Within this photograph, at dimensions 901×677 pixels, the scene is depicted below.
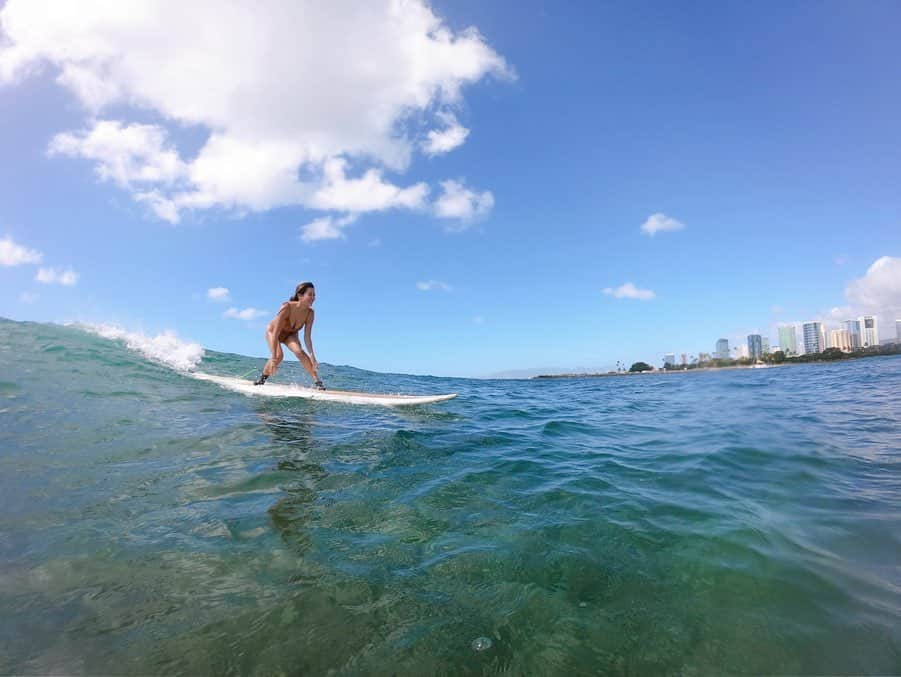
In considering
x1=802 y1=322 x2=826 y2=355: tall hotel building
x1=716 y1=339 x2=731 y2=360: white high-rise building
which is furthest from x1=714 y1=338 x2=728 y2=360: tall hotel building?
x1=802 y1=322 x2=826 y2=355: tall hotel building

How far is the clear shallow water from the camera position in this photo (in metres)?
2.17

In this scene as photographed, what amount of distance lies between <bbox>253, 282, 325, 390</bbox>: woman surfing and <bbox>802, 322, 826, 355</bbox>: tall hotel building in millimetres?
198089

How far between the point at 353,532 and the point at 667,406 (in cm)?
1308

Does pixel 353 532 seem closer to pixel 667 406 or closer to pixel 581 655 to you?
pixel 581 655

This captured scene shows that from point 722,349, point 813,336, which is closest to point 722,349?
point 722,349

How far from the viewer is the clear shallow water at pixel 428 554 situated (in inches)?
85.6

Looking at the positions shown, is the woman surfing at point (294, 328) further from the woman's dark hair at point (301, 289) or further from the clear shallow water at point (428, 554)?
the clear shallow water at point (428, 554)

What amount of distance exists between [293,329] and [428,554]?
996 centimetres

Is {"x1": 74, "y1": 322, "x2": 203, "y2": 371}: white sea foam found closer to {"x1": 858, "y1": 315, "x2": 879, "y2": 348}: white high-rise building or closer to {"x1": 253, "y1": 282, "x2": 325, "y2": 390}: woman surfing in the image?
{"x1": 253, "y1": 282, "x2": 325, "y2": 390}: woman surfing

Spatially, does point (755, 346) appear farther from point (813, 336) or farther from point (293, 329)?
point (293, 329)

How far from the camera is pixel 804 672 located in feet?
6.90

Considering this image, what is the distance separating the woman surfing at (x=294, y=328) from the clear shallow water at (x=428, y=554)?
4.68m

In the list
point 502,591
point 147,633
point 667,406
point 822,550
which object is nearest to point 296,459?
point 147,633

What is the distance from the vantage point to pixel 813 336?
506 feet
